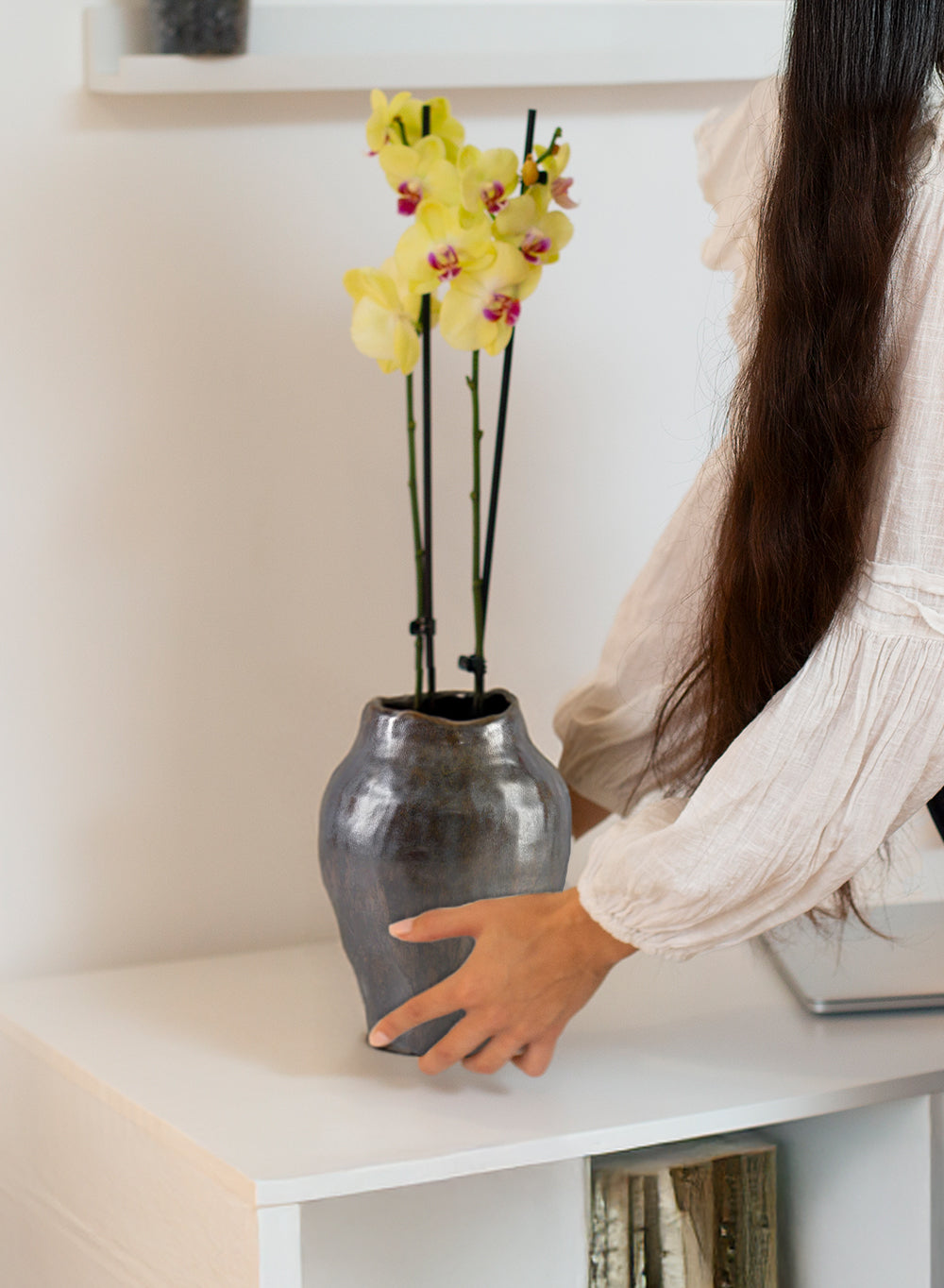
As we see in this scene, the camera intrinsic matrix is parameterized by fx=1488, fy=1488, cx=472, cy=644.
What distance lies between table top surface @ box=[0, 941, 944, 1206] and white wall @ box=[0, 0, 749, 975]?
129mm

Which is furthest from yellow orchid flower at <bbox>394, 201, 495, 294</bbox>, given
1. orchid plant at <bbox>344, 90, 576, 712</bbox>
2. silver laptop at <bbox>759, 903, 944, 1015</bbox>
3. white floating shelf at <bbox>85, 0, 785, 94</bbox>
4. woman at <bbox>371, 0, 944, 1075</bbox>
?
silver laptop at <bbox>759, 903, 944, 1015</bbox>

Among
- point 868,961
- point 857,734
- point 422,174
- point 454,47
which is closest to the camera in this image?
point 857,734

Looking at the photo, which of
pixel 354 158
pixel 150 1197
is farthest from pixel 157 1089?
pixel 354 158

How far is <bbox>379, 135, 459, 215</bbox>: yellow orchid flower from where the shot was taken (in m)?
0.82

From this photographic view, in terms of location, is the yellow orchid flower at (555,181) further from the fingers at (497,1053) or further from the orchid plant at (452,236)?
the fingers at (497,1053)

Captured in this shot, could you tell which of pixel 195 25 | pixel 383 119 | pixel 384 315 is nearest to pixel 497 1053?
pixel 384 315

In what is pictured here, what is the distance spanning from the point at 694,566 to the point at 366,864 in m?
0.31

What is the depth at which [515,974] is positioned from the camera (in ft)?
2.61

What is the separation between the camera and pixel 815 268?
0.73 m

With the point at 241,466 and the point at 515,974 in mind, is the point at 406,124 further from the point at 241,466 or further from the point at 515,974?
the point at 515,974

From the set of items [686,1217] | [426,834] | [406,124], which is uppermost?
[406,124]

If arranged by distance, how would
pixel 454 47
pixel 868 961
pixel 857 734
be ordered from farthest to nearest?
pixel 454 47 < pixel 868 961 < pixel 857 734

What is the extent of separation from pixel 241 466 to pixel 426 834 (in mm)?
391

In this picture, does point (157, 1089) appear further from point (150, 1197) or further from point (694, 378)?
point (694, 378)
